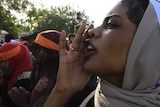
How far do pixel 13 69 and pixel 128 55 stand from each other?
110 inches

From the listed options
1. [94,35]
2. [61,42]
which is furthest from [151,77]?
[61,42]

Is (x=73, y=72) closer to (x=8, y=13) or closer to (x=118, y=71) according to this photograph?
(x=118, y=71)

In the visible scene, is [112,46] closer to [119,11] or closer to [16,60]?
[119,11]

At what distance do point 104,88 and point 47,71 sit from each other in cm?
147

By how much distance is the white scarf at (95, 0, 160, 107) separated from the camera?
1.32 m

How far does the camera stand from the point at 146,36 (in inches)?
52.5

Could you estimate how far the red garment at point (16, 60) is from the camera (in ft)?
12.6

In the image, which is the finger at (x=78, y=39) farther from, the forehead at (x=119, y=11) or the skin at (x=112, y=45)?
the forehead at (x=119, y=11)

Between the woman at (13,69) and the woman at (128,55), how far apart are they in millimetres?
2220

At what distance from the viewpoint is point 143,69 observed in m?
1.32

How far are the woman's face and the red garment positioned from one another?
8.26ft

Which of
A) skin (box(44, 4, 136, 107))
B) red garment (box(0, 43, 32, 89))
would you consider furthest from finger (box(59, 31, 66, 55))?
red garment (box(0, 43, 32, 89))

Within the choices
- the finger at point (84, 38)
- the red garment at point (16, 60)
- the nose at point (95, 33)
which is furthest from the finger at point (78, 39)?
the red garment at point (16, 60)

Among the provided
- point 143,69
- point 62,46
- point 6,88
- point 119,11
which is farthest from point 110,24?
point 6,88
